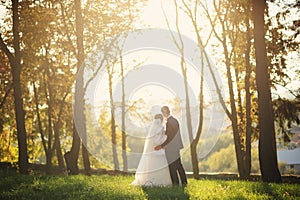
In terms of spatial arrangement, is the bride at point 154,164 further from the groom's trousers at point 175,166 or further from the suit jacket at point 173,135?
the suit jacket at point 173,135

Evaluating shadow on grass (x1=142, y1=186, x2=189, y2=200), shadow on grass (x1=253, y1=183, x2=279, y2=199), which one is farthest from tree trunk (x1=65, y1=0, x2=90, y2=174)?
shadow on grass (x1=253, y1=183, x2=279, y2=199)

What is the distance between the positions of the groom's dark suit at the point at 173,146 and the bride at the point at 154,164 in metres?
0.33

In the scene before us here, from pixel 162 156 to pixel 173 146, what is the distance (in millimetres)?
851

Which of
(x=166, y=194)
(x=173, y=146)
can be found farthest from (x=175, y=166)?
(x=166, y=194)

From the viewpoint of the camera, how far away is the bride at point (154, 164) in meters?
14.2

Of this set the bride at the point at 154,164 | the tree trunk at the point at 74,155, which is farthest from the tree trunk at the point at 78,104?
the bride at the point at 154,164

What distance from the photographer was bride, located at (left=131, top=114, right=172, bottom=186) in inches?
561

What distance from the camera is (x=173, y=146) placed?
13.8 m

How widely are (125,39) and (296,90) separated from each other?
44.3 ft

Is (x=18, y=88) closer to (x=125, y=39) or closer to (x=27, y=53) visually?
(x=27, y=53)

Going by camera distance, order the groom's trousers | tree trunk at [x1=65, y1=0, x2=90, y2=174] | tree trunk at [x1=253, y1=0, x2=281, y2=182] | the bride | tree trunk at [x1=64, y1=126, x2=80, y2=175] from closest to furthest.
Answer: the groom's trousers
the bride
tree trunk at [x1=253, y1=0, x2=281, y2=182]
tree trunk at [x1=65, y1=0, x2=90, y2=174]
tree trunk at [x1=64, y1=126, x2=80, y2=175]

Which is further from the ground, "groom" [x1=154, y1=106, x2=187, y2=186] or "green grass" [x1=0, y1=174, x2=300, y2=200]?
"groom" [x1=154, y1=106, x2=187, y2=186]

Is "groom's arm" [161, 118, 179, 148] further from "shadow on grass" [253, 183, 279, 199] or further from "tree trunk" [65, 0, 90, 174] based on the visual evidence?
"tree trunk" [65, 0, 90, 174]

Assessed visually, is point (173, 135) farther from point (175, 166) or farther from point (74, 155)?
point (74, 155)
